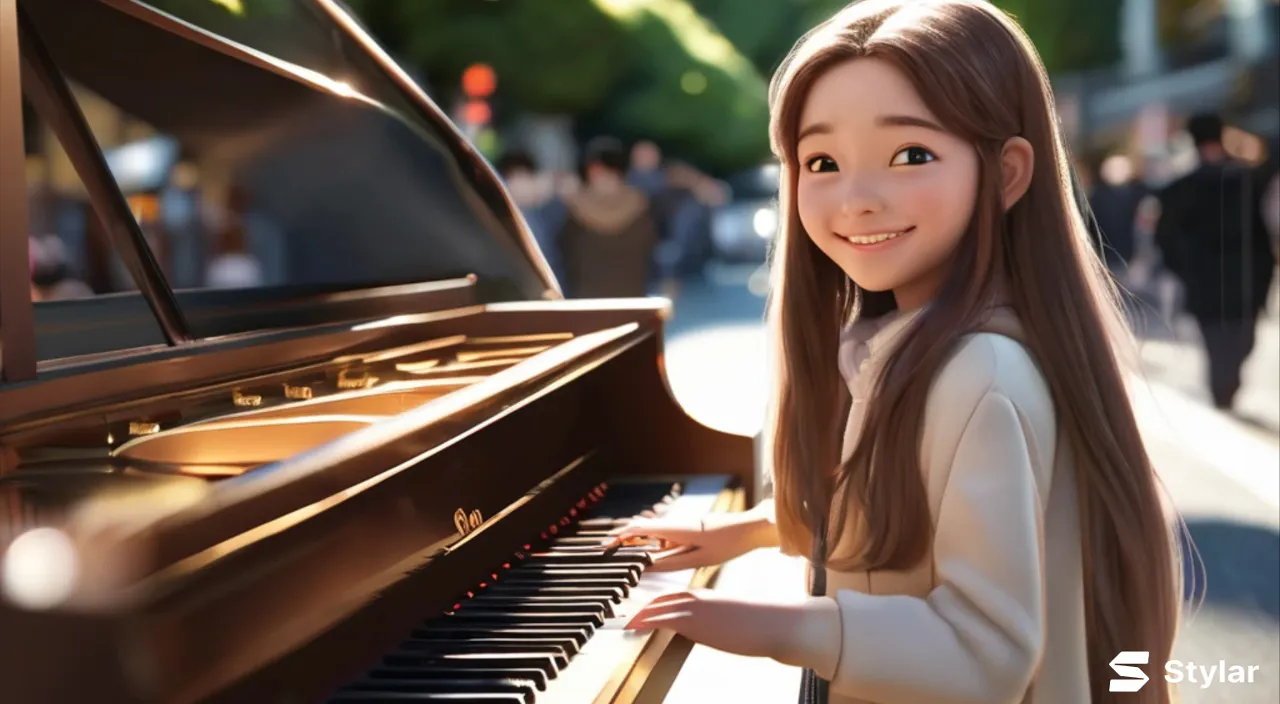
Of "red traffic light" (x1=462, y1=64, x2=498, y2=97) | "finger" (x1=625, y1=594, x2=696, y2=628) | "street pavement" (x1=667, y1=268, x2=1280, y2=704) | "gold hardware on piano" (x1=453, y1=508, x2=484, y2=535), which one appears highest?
"red traffic light" (x1=462, y1=64, x2=498, y2=97)

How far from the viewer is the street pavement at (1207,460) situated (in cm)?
497

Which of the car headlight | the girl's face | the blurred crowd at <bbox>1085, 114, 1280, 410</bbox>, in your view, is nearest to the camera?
the girl's face

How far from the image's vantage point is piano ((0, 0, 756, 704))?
4.48 feet

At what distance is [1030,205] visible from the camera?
1.98 meters

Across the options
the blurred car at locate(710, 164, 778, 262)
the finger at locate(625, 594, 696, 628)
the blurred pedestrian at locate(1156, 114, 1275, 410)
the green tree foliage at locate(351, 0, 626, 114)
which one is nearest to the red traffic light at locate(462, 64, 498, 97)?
the green tree foliage at locate(351, 0, 626, 114)

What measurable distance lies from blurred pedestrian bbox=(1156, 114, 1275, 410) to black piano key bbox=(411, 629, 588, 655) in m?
9.91

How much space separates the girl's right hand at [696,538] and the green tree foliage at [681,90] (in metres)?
32.8

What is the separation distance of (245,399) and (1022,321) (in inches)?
48.4

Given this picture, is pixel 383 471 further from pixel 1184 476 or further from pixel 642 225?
pixel 642 225

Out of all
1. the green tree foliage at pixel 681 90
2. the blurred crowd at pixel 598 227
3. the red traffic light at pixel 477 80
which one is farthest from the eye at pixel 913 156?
the green tree foliage at pixel 681 90

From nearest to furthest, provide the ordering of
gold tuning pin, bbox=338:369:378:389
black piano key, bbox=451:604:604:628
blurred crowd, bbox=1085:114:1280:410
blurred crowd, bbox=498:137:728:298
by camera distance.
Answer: black piano key, bbox=451:604:604:628 → gold tuning pin, bbox=338:369:378:389 → blurred crowd, bbox=1085:114:1280:410 → blurred crowd, bbox=498:137:728:298

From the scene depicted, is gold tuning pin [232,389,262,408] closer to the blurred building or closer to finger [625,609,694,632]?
finger [625,609,694,632]

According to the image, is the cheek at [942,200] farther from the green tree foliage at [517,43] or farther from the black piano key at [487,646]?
the green tree foliage at [517,43]

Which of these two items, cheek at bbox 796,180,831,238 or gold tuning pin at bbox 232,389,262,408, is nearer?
cheek at bbox 796,180,831,238
